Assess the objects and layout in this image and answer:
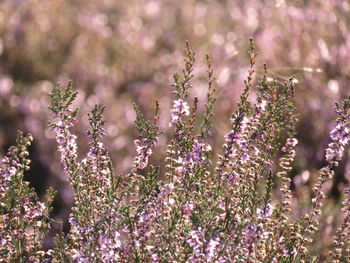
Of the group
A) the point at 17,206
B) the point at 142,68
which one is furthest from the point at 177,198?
the point at 142,68

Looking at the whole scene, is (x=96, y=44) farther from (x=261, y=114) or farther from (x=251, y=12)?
(x=261, y=114)

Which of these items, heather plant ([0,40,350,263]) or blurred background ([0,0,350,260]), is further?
blurred background ([0,0,350,260])

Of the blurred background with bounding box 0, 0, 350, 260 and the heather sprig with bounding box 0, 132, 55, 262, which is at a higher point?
the blurred background with bounding box 0, 0, 350, 260

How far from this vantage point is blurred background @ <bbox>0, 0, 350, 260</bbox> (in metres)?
5.68

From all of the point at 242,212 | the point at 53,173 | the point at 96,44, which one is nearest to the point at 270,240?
the point at 242,212

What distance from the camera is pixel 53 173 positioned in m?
5.50

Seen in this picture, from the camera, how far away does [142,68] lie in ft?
28.6

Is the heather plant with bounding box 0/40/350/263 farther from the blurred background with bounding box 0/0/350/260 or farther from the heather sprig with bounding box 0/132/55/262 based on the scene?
the blurred background with bounding box 0/0/350/260

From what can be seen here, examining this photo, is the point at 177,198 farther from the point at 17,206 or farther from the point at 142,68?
the point at 142,68

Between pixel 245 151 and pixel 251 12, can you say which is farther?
pixel 251 12

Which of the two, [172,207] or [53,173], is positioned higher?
[53,173]

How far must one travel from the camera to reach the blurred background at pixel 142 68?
18.6ft

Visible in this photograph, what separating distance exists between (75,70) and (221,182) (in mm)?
5493

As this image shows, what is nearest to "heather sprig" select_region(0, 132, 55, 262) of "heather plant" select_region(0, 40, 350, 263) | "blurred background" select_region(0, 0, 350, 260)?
"heather plant" select_region(0, 40, 350, 263)
